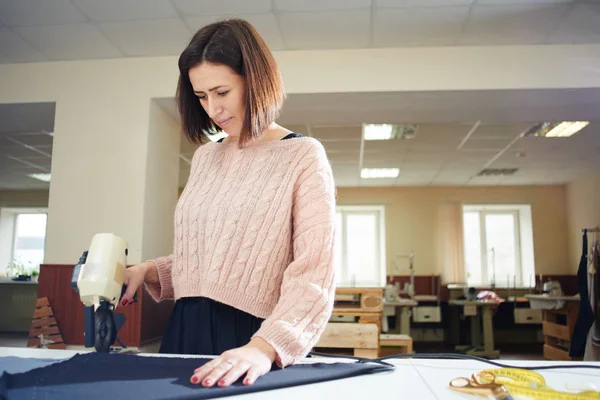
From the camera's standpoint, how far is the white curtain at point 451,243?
8.17 m

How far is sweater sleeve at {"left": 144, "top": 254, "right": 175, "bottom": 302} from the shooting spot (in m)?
1.16

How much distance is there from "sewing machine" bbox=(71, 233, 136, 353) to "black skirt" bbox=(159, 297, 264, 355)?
5.8 inches

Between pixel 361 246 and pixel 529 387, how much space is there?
8263mm

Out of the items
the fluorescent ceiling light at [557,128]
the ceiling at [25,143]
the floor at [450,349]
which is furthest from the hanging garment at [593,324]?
the ceiling at [25,143]

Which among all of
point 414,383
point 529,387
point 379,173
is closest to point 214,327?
point 414,383

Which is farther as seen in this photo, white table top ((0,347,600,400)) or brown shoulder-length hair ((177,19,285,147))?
brown shoulder-length hair ((177,19,285,147))

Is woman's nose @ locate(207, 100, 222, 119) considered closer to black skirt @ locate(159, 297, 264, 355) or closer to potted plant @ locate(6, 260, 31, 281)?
black skirt @ locate(159, 297, 264, 355)

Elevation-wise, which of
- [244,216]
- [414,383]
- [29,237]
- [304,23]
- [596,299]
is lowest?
[596,299]

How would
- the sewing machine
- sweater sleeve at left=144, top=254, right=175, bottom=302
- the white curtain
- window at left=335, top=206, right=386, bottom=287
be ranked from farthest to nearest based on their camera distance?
window at left=335, top=206, right=386, bottom=287, the white curtain, sweater sleeve at left=144, top=254, right=175, bottom=302, the sewing machine

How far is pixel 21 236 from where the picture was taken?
9328 mm

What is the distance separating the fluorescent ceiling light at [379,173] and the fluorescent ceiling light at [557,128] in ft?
7.33

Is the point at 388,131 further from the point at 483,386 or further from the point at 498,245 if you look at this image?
the point at 483,386

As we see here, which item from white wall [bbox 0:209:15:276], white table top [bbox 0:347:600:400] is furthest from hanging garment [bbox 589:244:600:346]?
white wall [bbox 0:209:15:276]

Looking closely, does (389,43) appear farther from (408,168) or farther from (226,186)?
(408,168)
